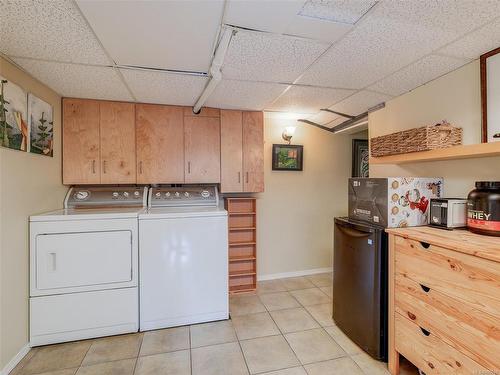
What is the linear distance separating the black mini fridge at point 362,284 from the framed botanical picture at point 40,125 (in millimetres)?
2652

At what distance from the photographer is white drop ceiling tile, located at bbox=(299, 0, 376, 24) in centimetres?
121

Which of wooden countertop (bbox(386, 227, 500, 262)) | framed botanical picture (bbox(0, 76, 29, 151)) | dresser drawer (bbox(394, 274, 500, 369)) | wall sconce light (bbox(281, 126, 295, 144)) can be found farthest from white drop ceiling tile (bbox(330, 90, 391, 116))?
framed botanical picture (bbox(0, 76, 29, 151))

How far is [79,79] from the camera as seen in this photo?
209cm

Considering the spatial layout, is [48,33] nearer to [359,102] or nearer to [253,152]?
[253,152]

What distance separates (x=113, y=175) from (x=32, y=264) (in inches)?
A: 40.9

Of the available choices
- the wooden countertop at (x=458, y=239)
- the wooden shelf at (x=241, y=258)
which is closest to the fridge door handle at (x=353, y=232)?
the wooden countertop at (x=458, y=239)

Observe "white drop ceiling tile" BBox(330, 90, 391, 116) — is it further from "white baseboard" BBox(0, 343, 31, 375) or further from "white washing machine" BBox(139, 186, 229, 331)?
"white baseboard" BBox(0, 343, 31, 375)

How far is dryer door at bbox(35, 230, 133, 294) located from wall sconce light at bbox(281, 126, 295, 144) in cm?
224

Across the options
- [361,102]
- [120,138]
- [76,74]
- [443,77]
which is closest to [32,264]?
[120,138]

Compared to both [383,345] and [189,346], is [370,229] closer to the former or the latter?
[383,345]

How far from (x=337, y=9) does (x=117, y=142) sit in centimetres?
237

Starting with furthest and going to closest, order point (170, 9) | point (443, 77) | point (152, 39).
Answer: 1. point (443, 77)
2. point (152, 39)
3. point (170, 9)

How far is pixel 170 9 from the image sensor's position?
125 centimetres

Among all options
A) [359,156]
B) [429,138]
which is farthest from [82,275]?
[359,156]
